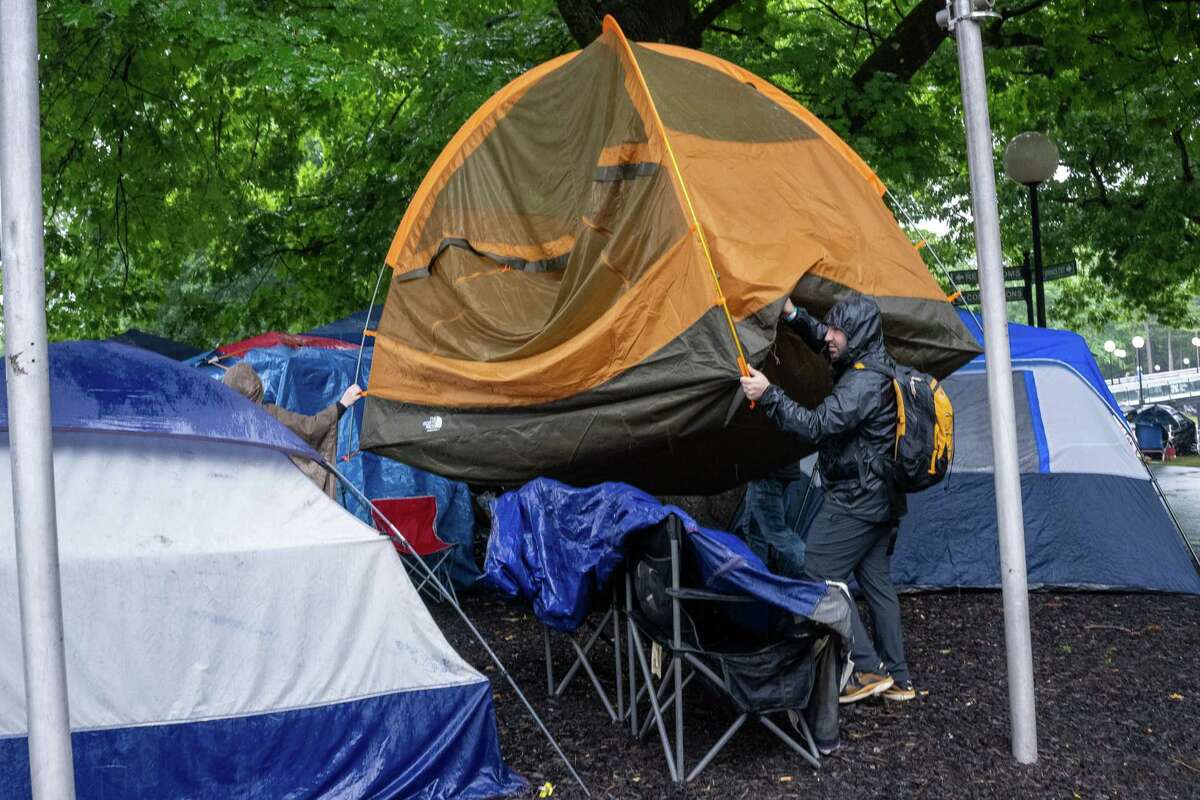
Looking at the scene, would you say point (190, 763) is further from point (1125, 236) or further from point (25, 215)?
point (1125, 236)

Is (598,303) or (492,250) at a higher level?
(492,250)

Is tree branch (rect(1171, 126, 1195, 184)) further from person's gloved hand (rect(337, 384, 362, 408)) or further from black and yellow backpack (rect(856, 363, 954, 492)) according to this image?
person's gloved hand (rect(337, 384, 362, 408))

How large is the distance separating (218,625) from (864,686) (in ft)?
9.24

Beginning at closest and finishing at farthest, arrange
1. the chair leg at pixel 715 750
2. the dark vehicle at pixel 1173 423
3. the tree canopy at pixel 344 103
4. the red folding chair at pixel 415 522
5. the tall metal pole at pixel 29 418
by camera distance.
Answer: the tall metal pole at pixel 29 418
the chair leg at pixel 715 750
the red folding chair at pixel 415 522
the tree canopy at pixel 344 103
the dark vehicle at pixel 1173 423

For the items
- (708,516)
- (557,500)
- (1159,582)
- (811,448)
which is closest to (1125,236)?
(1159,582)

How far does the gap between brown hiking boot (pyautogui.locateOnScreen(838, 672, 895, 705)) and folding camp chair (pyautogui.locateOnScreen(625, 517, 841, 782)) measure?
1.65 ft

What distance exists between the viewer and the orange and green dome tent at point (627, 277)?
15.9ft

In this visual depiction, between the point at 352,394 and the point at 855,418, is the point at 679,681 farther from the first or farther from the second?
the point at 352,394

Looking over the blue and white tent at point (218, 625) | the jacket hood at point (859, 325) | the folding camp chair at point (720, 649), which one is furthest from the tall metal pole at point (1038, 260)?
the blue and white tent at point (218, 625)

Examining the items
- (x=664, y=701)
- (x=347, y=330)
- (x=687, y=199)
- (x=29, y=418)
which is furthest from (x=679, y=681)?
(x=347, y=330)

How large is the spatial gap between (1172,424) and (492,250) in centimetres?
2648

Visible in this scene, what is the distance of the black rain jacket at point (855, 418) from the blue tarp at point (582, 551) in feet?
1.99

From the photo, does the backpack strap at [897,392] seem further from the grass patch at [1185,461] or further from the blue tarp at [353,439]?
the grass patch at [1185,461]

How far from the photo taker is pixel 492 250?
235 inches
